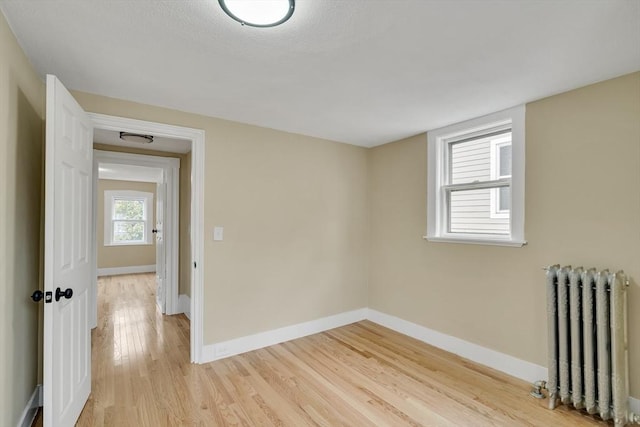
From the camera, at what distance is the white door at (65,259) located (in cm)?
162

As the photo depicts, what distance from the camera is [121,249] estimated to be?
7.43 metres

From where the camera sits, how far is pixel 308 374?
266 centimetres

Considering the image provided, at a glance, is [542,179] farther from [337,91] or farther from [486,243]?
[337,91]

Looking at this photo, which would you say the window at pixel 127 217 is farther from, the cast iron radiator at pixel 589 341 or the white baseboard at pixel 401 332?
the cast iron radiator at pixel 589 341

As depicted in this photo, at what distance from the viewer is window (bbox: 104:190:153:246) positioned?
7387mm

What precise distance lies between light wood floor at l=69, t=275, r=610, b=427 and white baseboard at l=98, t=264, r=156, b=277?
4337 mm

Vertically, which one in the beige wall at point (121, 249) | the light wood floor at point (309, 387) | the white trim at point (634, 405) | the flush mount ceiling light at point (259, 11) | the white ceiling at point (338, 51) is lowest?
the light wood floor at point (309, 387)

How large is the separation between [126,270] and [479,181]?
777 cm

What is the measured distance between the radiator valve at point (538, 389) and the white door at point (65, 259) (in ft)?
10.1

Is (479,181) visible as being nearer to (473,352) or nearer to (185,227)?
(473,352)

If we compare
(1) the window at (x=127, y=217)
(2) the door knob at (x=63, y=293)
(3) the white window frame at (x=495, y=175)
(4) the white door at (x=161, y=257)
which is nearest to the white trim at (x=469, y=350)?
(3) the white window frame at (x=495, y=175)

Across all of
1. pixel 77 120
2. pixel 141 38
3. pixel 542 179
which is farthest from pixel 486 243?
pixel 77 120

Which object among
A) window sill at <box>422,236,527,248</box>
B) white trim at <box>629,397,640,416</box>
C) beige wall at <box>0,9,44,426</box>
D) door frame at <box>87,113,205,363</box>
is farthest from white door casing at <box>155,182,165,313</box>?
white trim at <box>629,397,640,416</box>

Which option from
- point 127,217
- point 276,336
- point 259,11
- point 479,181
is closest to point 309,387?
point 276,336
